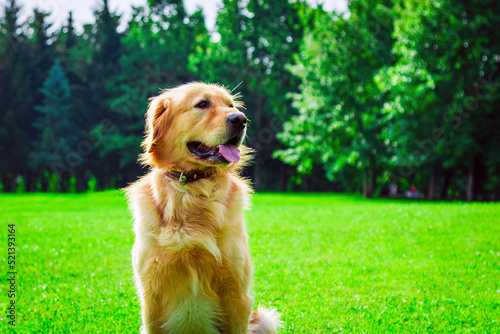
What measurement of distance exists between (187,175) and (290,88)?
96.4ft

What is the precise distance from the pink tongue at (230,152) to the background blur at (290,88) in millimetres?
17023

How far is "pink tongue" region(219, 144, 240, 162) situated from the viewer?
10.5 feet

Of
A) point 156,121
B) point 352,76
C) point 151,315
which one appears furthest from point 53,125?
point 151,315

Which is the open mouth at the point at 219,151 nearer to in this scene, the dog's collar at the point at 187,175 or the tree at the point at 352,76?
the dog's collar at the point at 187,175

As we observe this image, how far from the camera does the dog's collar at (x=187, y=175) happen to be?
127 inches

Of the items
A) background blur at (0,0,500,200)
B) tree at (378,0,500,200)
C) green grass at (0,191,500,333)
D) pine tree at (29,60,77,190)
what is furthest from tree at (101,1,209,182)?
green grass at (0,191,500,333)

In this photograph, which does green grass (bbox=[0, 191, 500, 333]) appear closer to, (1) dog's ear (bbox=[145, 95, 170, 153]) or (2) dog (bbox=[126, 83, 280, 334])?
(2) dog (bbox=[126, 83, 280, 334])

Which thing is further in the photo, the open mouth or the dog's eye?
the dog's eye

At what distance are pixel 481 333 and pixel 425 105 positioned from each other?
16580 mm

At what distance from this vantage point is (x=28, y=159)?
34.0 meters

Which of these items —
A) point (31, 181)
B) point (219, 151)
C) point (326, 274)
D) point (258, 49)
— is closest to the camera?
point (219, 151)

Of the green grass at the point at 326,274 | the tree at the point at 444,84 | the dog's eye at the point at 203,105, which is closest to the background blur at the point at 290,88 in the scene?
the tree at the point at 444,84

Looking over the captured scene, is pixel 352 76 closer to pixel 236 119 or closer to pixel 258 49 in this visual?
pixel 258 49

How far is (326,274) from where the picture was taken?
6.26 m
